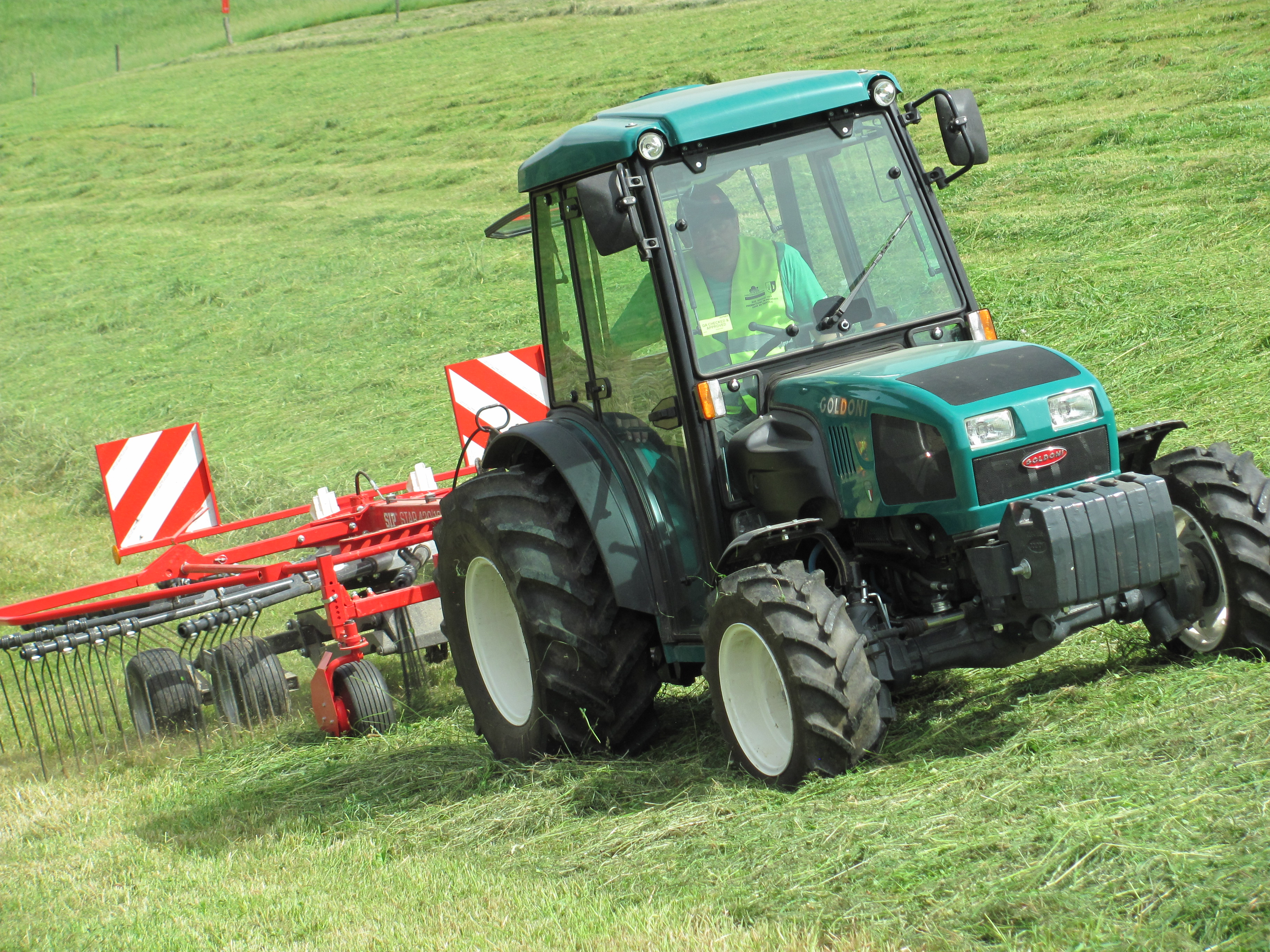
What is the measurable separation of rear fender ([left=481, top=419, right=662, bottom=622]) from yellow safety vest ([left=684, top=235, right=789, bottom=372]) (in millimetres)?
601

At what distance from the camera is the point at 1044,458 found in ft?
13.4

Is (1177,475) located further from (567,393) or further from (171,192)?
(171,192)

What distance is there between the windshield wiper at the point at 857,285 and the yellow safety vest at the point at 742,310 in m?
0.13

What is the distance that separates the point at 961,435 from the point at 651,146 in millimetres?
1409

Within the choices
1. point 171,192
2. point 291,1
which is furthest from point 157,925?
point 291,1

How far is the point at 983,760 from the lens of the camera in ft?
13.1

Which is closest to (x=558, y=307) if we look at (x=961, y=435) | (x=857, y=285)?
(x=857, y=285)

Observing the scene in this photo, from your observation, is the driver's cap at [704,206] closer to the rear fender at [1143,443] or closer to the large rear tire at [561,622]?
the large rear tire at [561,622]

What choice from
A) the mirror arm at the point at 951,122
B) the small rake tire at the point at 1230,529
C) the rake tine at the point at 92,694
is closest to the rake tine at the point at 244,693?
the rake tine at the point at 92,694

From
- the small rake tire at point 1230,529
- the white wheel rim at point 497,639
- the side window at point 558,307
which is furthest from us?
the white wheel rim at point 497,639

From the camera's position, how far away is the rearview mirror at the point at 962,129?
462cm

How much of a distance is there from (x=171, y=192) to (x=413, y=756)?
23.9 m

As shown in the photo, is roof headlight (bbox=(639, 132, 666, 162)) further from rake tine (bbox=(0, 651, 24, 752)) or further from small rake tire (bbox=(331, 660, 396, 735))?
rake tine (bbox=(0, 651, 24, 752))

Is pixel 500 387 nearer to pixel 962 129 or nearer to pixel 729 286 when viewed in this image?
pixel 729 286
